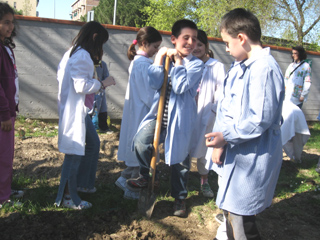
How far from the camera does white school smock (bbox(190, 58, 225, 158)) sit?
3.42 metres

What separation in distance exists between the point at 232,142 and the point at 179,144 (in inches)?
37.6

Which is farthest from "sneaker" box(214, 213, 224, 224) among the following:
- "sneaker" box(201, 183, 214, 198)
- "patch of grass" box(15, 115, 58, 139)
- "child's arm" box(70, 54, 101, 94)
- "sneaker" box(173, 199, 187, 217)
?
"patch of grass" box(15, 115, 58, 139)

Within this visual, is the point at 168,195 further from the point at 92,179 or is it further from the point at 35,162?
the point at 35,162

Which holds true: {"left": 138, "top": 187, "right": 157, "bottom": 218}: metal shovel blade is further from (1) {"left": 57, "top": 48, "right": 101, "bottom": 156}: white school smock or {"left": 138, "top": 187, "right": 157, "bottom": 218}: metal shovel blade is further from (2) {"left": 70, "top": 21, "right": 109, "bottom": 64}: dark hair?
(2) {"left": 70, "top": 21, "right": 109, "bottom": 64}: dark hair

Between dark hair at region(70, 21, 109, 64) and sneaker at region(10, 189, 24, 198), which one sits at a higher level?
dark hair at region(70, 21, 109, 64)

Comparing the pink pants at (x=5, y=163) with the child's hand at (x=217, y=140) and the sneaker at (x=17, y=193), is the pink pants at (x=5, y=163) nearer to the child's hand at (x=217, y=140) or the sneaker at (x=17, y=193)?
the sneaker at (x=17, y=193)

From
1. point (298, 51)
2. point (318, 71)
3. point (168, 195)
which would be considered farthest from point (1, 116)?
point (318, 71)

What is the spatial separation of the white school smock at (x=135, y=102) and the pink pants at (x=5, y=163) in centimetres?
116

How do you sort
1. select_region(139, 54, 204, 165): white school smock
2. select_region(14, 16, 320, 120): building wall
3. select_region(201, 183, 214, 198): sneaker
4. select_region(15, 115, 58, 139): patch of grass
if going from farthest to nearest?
select_region(14, 16, 320, 120): building wall → select_region(15, 115, 58, 139): patch of grass → select_region(201, 183, 214, 198): sneaker → select_region(139, 54, 204, 165): white school smock

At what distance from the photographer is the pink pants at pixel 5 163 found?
3.10 meters

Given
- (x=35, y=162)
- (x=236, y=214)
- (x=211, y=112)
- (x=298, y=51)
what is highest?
(x=298, y=51)

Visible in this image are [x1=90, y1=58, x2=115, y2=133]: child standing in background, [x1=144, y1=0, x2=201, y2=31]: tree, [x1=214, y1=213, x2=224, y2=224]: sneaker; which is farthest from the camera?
[x1=144, y1=0, x2=201, y2=31]: tree

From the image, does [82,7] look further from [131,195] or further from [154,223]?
[154,223]

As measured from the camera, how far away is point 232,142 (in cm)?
214
